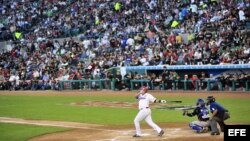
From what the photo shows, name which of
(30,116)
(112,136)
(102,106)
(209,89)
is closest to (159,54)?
(209,89)

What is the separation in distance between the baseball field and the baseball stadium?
42 mm

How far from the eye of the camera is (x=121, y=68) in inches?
1305

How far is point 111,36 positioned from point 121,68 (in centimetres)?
621

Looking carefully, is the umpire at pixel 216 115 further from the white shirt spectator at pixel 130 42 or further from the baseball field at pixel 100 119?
the white shirt spectator at pixel 130 42

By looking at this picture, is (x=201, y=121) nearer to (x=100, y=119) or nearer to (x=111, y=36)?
(x=100, y=119)

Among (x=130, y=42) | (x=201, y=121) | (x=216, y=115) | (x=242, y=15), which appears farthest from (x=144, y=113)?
(x=130, y=42)

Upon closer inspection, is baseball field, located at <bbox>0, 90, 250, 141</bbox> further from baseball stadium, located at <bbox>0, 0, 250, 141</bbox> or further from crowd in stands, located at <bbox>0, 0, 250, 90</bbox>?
crowd in stands, located at <bbox>0, 0, 250, 90</bbox>

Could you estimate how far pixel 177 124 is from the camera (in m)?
16.4

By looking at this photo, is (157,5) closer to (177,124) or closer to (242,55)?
(242,55)

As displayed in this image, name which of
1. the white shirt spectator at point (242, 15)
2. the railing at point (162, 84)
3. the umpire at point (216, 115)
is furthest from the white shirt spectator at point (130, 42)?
the umpire at point (216, 115)

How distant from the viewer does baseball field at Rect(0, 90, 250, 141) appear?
14.4 metres

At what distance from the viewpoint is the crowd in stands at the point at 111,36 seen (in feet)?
101

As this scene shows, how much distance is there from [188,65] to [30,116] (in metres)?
12.5

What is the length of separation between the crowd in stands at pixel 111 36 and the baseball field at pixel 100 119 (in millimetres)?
Answer: 4174
